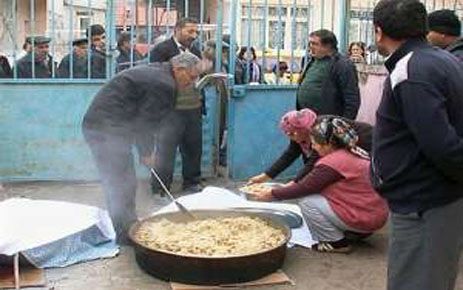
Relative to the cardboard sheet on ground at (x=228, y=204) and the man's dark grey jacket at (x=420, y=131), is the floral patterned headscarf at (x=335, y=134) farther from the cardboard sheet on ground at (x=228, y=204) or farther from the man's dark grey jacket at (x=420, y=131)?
the man's dark grey jacket at (x=420, y=131)

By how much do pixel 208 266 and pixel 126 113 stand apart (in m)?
1.43

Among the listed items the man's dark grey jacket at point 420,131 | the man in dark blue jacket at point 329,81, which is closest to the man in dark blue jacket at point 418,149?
the man's dark grey jacket at point 420,131

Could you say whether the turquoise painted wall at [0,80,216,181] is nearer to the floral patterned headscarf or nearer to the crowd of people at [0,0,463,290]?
the crowd of people at [0,0,463,290]

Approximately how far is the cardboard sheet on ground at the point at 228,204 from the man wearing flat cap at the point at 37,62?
7.66 feet

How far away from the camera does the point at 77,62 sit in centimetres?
725

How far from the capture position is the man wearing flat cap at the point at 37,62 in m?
7.05

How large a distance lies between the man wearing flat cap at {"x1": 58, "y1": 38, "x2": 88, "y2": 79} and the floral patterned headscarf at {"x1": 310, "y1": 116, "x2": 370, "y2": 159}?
3090 mm

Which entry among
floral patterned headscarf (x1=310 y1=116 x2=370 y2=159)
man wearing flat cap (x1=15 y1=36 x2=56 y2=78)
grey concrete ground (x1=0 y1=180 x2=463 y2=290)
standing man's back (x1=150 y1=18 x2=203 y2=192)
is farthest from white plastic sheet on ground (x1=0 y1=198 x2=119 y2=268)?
man wearing flat cap (x1=15 y1=36 x2=56 y2=78)

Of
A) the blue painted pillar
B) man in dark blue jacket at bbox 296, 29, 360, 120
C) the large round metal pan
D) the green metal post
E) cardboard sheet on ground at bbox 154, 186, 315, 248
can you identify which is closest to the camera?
the large round metal pan

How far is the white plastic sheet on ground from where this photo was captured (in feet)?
15.3

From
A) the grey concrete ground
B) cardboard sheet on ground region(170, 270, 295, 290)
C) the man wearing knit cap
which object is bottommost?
the grey concrete ground

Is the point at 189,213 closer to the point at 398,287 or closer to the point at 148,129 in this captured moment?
the point at 148,129

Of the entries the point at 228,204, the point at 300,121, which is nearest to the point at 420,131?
the point at 300,121

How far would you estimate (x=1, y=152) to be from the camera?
23.8 ft
